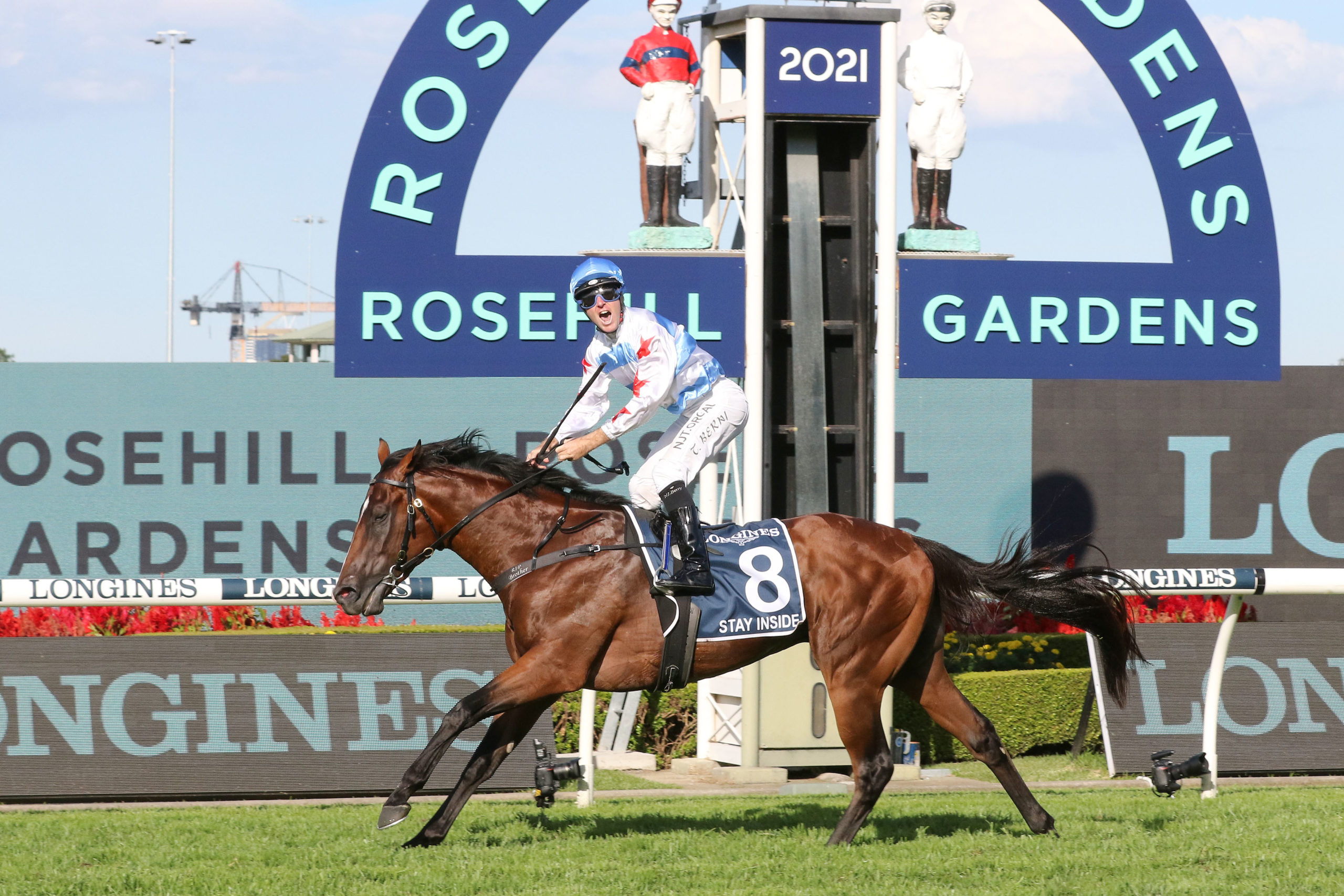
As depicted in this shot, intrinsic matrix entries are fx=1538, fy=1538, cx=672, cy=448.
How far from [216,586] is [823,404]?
3.41m

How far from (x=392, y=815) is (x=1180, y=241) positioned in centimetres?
622

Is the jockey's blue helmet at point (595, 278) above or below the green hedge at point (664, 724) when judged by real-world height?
above

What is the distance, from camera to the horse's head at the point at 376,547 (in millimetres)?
5559

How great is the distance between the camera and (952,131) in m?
9.20

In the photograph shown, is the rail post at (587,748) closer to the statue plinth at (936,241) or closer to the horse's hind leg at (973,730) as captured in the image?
the horse's hind leg at (973,730)

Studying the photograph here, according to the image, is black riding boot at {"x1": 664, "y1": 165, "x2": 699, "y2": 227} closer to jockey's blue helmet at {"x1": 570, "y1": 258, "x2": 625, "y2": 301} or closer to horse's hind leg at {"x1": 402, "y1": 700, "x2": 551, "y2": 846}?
jockey's blue helmet at {"x1": 570, "y1": 258, "x2": 625, "y2": 301}

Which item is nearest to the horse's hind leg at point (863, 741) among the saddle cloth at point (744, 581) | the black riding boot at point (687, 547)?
the saddle cloth at point (744, 581)

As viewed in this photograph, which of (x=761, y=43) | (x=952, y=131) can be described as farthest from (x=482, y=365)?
(x=952, y=131)

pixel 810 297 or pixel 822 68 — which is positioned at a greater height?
pixel 822 68

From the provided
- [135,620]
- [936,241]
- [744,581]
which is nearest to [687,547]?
A: [744,581]

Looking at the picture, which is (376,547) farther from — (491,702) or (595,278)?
(595,278)

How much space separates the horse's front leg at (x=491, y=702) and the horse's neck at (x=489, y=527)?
1.29 ft

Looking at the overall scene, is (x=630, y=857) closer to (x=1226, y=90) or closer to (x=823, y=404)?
(x=823, y=404)

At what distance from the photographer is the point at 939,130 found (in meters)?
9.17
